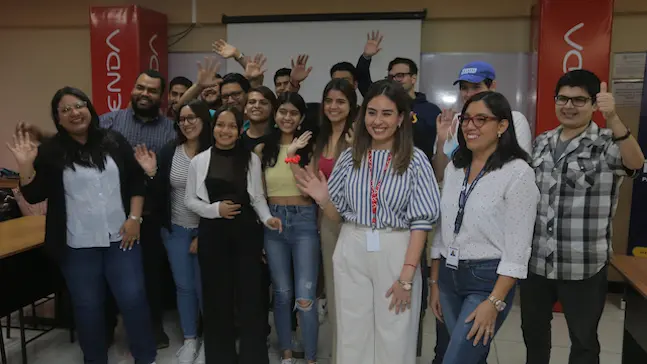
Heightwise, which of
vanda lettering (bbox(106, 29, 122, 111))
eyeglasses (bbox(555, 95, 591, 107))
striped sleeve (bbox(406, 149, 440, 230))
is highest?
vanda lettering (bbox(106, 29, 122, 111))

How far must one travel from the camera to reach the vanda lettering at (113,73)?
502cm

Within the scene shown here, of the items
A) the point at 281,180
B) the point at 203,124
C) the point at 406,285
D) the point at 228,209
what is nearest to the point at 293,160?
the point at 281,180

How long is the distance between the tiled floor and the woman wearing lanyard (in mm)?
1367

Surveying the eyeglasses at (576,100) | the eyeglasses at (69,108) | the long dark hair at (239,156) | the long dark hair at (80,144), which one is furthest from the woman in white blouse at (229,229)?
the eyeglasses at (576,100)

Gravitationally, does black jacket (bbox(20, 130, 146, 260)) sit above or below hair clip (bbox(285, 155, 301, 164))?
below

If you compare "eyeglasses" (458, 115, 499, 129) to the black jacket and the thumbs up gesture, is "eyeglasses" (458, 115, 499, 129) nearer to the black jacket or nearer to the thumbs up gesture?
the thumbs up gesture

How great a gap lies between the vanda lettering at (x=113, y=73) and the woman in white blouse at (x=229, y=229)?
2915mm

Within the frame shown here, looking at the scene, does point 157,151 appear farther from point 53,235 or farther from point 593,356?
point 593,356

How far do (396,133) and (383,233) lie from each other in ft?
1.40

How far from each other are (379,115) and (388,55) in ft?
10.4

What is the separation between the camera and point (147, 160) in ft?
9.29

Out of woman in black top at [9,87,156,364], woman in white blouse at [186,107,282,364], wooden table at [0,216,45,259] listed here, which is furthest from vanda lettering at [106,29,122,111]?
woman in white blouse at [186,107,282,364]

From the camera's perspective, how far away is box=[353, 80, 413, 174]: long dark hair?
2047 mm

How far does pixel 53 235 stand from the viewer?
2.51 meters
